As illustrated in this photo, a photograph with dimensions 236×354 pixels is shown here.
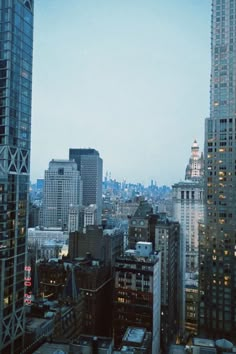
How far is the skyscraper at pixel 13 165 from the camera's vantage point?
198 ft

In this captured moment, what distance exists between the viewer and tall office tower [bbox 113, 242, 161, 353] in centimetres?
8944

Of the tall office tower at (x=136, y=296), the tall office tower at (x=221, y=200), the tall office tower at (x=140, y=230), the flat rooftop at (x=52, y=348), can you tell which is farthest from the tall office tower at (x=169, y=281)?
the flat rooftop at (x=52, y=348)

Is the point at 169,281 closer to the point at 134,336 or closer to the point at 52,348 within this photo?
the point at 134,336

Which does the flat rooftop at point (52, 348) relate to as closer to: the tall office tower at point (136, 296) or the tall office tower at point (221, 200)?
the tall office tower at point (136, 296)

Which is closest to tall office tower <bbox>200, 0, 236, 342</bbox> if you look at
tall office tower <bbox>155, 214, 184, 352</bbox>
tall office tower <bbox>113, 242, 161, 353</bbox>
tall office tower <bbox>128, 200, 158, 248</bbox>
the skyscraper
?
tall office tower <bbox>113, 242, 161, 353</bbox>

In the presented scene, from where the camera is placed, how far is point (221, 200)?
315 ft

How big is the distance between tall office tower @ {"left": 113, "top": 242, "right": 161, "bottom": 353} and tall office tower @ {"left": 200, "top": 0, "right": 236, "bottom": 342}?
14.4 m

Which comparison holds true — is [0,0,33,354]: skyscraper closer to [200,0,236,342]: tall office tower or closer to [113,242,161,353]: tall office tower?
[113,242,161,353]: tall office tower

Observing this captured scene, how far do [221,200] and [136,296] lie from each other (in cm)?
3389

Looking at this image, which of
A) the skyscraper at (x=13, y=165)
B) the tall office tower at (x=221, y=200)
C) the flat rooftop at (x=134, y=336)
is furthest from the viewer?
the tall office tower at (x=221, y=200)

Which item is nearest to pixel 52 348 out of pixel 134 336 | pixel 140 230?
pixel 134 336

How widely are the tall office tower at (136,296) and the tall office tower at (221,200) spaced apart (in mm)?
14416

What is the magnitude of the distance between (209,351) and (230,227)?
45203mm

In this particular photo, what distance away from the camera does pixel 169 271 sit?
4574 inches
